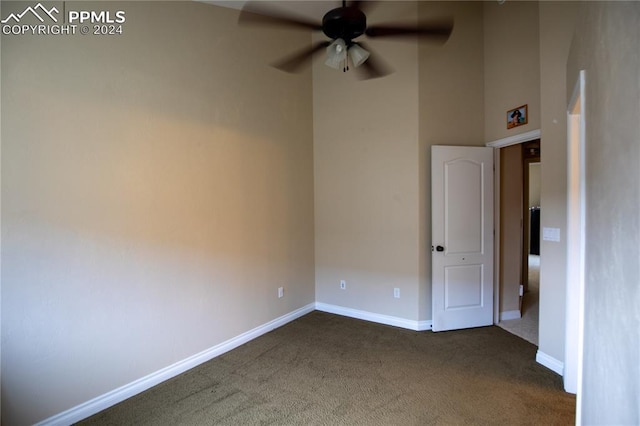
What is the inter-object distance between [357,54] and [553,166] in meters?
1.91

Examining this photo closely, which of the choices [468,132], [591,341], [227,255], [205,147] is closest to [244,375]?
[227,255]

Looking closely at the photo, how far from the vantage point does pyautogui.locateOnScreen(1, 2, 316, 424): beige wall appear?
1899 mm

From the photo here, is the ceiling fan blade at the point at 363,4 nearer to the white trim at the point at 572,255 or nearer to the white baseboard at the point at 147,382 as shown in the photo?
the white trim at the point at 572,255

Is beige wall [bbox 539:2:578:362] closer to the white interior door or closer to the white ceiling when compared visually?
the white interior door

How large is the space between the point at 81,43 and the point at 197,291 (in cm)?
205

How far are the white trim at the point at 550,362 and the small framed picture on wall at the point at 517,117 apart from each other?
7.17ft

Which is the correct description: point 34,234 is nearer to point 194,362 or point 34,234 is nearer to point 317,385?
point 194,362

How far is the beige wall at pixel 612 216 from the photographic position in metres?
0.91

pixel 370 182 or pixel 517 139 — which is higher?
pixel 517 139

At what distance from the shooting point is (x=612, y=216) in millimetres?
1129

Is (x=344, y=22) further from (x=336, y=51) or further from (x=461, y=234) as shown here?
(x=461, y=234)

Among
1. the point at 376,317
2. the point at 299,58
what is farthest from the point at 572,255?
the point at 299,58

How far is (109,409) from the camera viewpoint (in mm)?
2219

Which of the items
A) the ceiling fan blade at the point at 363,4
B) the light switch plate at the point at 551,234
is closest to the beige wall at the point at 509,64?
the light switch plate at the point at 551,234
